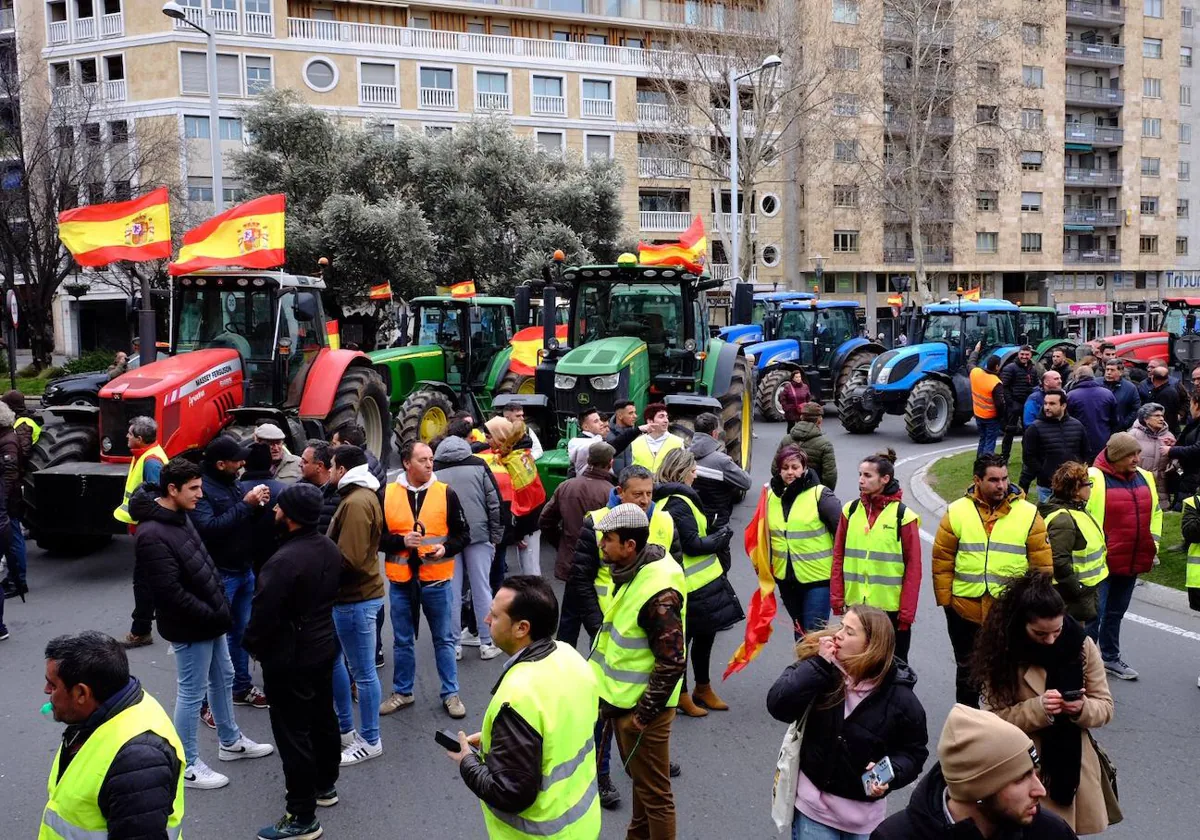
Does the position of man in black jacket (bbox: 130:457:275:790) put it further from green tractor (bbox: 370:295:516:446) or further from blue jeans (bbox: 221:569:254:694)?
green tractor (bbox: 370:295:516:446)

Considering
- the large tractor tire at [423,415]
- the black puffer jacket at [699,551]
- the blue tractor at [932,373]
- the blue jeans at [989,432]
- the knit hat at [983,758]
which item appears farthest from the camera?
the blue tractor at [932,373]

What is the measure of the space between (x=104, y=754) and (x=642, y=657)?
6.72 ft

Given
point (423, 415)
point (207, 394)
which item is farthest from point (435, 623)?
point (423, 415)

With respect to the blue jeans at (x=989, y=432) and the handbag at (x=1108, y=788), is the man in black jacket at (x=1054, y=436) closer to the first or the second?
the handbag at (x=1108, y=788)

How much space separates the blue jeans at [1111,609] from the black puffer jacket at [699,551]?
8.30ft

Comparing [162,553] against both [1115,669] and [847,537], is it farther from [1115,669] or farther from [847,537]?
[1115,669]

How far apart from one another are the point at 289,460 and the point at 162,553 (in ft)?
9.48

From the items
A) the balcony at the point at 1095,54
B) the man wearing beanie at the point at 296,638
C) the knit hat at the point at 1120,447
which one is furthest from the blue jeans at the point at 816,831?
the balcony at the point at 1095,54

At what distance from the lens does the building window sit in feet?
147

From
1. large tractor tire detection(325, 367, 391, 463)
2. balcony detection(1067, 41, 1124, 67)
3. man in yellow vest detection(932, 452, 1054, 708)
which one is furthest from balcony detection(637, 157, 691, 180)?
man in yellow vest detection(932, 452, 1054, 708)

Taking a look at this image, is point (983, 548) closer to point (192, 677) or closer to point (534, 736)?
point (534, 736)

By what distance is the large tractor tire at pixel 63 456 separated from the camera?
937 cm

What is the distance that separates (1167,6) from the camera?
53.0 m

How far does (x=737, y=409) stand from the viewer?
1184 cm
